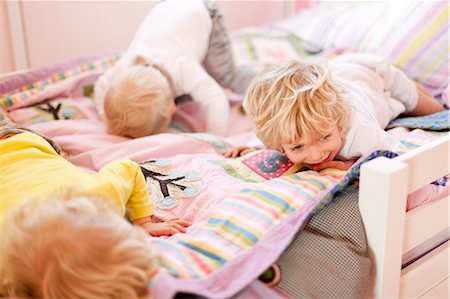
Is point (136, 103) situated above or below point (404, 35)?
below

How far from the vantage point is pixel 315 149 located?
1.11 meters

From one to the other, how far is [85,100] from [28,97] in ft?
0.53

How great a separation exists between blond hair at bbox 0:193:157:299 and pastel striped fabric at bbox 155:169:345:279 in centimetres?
8

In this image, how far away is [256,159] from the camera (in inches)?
49.0

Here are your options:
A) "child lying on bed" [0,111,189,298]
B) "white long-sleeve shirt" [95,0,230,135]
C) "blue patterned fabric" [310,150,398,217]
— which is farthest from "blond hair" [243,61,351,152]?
"white long-sleeve shirt" [95,0,230,135]

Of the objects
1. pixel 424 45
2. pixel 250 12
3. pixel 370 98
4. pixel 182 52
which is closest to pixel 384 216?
pixel 370 98

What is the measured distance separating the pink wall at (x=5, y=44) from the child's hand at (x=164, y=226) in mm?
944

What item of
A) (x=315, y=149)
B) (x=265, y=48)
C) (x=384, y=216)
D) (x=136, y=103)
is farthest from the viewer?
(x=265, y=48)

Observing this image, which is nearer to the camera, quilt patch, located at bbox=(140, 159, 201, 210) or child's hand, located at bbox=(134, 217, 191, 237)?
child's hand, located at bbox=(134, 217, 191, 237)

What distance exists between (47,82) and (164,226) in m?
0.85

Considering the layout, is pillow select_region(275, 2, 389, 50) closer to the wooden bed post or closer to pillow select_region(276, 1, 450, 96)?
pillow select_region(276, 1, 450, 96)

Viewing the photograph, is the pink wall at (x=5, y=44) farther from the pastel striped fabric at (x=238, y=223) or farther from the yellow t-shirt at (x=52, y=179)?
the pastel striped fabric at (x=238, y=223)

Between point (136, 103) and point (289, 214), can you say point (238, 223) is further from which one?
point (136, 103)

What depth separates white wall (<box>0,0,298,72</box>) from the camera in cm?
180
